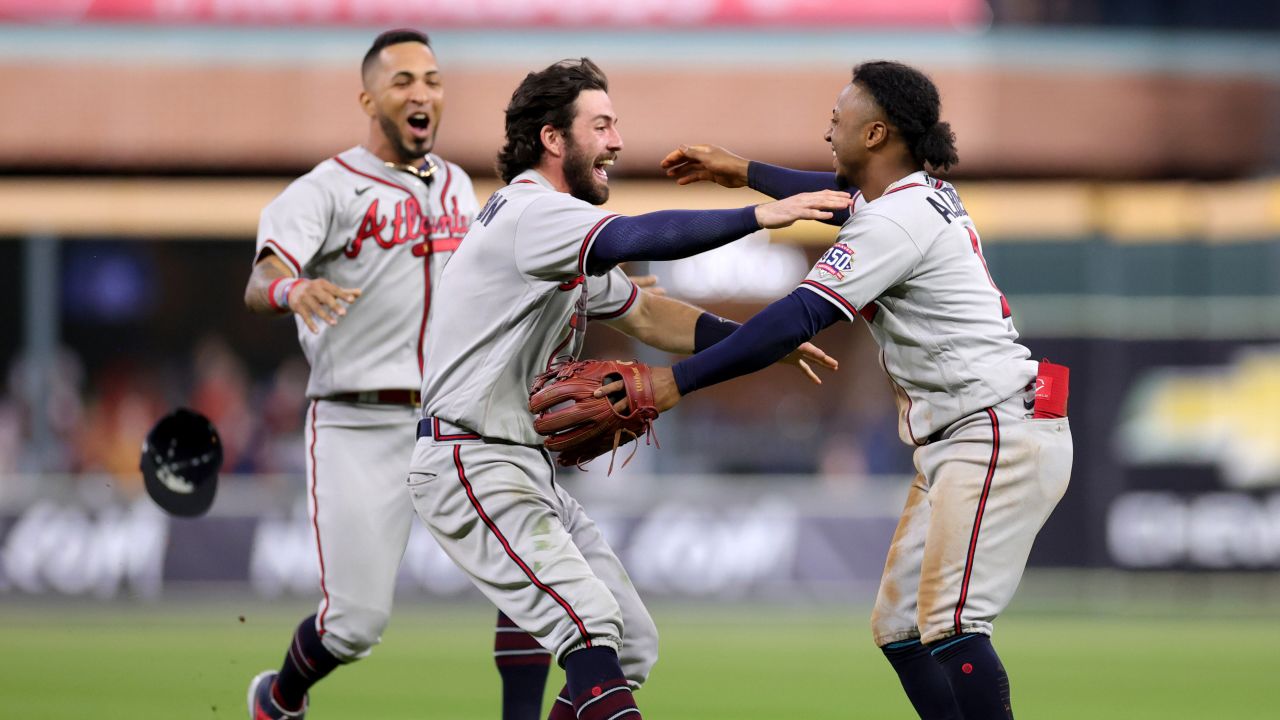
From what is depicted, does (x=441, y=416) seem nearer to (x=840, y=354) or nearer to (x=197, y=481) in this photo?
(x=197, y=481)

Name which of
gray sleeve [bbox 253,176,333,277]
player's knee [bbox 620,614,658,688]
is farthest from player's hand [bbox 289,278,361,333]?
player's knee [bbox 620,614,658,688]

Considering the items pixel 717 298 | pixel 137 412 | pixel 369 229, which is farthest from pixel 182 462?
pixel 137 412

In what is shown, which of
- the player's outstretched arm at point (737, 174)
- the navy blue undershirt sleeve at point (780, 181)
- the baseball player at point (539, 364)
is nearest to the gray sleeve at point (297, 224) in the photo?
the baseball player at point (539, 364)

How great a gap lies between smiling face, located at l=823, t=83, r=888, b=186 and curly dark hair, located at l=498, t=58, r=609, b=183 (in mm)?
774

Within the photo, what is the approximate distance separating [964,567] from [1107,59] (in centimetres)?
1377

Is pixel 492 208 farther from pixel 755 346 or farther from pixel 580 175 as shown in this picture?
pixel 755 346

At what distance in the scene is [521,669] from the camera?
20.5ft

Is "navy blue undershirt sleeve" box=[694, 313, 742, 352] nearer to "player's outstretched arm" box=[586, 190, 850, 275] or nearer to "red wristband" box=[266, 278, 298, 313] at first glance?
"player's outstretched arm" box=[586, 190, 850, 275]

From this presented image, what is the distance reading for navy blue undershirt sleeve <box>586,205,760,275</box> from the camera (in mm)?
5023

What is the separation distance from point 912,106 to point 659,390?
1.29m

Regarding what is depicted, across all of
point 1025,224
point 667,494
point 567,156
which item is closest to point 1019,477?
point 567,156

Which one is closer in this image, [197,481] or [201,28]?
[197,481]

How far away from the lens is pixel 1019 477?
530cm

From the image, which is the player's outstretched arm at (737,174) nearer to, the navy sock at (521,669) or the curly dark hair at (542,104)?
the curly dark hair at (542,104)
